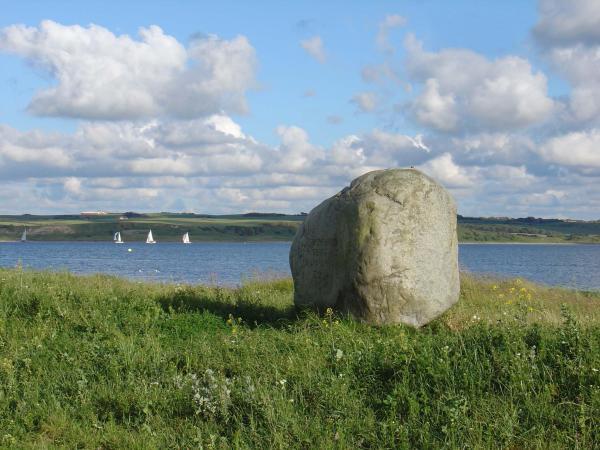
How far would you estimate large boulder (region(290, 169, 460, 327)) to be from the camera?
39.1ft

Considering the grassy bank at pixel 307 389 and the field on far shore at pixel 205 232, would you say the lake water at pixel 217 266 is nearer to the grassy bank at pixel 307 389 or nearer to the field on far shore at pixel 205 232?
the grassy bank at pixel 307 389

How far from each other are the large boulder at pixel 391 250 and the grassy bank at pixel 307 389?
62 centimetres

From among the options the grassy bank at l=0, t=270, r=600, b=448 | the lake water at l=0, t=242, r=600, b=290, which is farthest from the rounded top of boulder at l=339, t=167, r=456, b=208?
the lake water at l=0, t=242, r=600, b=290

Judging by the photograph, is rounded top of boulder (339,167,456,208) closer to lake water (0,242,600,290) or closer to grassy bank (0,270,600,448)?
grassy bank (0,270,600,448)

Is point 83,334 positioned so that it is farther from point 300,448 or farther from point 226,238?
point 226,238

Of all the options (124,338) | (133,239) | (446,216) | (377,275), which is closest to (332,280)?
(377,275)

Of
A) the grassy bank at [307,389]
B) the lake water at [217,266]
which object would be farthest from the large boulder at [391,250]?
the lake water at [217,266]

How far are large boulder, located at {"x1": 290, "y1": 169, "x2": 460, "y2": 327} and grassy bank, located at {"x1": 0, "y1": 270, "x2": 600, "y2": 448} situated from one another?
0.62m

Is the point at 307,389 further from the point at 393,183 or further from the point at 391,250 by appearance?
the point at 393,183

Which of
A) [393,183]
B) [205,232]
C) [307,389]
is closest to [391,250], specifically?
[393,183]

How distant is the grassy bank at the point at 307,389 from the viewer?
7.33 meters

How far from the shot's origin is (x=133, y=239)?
166 meters

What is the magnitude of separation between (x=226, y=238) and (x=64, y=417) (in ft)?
538

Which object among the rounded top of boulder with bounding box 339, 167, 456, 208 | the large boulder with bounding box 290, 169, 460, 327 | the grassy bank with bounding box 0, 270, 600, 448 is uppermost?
the rounded top of boulder with bounding box 339, 167, 456, 208
